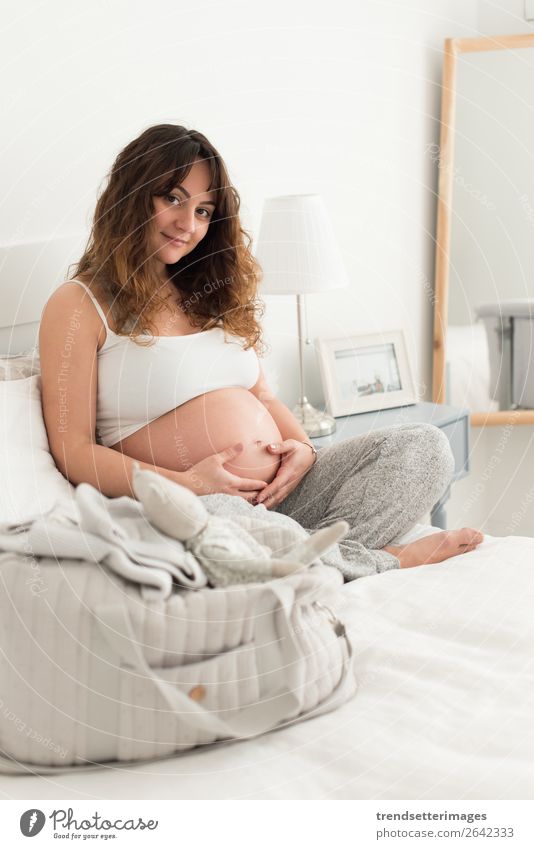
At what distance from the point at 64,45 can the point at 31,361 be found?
64cm

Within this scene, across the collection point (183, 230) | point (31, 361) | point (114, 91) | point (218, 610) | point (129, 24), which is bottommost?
point (218, 610)

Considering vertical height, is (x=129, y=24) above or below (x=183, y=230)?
above

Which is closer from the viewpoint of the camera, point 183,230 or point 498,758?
point 498,758

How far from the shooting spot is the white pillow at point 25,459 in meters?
1.26

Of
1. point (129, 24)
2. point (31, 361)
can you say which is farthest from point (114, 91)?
point (31, 361)

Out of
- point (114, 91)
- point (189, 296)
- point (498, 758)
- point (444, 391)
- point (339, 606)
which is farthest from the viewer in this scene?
point (444, 391)

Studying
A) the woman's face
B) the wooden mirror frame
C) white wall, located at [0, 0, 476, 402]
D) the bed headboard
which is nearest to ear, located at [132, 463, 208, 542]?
the woman's face

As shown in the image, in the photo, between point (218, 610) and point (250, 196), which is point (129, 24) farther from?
point (218, 610)

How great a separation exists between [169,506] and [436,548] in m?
0.65

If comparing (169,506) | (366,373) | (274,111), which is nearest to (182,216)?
(169,506)

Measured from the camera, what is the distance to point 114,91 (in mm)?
1837

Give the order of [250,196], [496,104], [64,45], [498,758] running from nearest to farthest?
[498,758] → [64,45] → [250,196] → [496,104]

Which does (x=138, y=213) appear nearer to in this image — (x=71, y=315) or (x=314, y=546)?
(x=71, y=315)

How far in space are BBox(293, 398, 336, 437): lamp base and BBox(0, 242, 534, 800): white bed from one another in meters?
0.85
